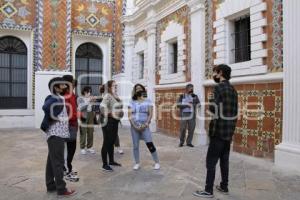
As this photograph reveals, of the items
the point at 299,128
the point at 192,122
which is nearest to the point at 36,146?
the point at 192,122

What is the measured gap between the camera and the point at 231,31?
870 centimetres

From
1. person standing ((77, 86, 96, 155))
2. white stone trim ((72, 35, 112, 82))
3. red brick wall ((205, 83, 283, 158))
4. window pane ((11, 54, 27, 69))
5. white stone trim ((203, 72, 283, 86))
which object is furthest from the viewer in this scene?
white stone trim ((72, 35, 112, 82))

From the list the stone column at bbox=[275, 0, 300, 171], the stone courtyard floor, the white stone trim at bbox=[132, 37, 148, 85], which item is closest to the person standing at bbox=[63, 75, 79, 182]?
the stone courtyard floor

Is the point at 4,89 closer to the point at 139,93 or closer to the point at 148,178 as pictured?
the point at 139,93

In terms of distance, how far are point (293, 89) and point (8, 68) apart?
38.6 feet

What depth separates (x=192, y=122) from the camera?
931cm

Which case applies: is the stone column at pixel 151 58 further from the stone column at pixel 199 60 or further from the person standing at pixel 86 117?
the person standing at pixel 86 117

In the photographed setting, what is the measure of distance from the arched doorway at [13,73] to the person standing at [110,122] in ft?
29.6

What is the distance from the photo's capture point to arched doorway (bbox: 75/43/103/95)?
15789 millimetres

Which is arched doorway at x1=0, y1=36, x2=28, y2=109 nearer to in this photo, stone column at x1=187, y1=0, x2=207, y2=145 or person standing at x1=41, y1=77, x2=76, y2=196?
stone column at x1=187, y1=0, x2=207, y2=145

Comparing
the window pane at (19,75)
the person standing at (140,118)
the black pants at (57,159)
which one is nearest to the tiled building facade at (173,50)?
the window pane at (19,75)

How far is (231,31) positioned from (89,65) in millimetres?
8819

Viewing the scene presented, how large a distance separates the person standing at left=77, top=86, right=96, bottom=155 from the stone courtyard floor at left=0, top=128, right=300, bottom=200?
0.35 m

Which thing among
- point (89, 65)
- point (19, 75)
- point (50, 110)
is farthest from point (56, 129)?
point (89, 65)
